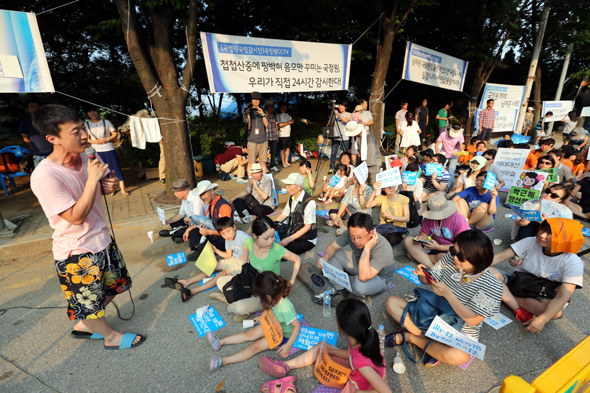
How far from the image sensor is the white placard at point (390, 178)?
14.8 ft

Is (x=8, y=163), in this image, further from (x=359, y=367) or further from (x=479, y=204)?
(x=479, y=204)

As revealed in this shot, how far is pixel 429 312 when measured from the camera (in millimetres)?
2572

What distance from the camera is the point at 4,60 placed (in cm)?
416

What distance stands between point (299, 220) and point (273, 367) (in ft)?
7.59

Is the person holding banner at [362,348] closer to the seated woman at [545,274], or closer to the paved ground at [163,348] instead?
the paved ground at [163,348]

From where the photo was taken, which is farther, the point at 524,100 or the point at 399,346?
the point at 524,100

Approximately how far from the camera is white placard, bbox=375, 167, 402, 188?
14.8 feet

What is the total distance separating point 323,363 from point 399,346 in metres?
0.90

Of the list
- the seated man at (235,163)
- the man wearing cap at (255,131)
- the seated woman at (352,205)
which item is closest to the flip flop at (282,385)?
the seated woman at (352,205)

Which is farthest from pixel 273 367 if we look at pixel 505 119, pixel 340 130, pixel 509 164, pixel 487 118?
pixel 505 119

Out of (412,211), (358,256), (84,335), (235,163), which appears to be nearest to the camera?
(84,335)

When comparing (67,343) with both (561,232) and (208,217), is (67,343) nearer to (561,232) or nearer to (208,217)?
(208,217)

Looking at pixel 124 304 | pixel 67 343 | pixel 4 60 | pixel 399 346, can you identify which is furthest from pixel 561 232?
pixel 4 60

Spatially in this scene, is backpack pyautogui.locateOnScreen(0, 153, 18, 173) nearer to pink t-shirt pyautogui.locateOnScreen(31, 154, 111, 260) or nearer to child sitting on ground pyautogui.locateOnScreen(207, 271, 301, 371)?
pink t-shirt pyautogui.locateOnScreen(31, 154, 111, 260)
